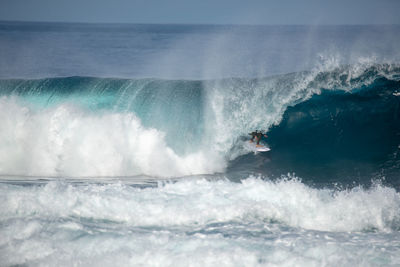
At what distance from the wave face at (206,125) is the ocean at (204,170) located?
41 mm

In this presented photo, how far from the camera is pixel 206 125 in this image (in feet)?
34.4

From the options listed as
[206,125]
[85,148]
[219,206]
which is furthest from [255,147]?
[85,148]

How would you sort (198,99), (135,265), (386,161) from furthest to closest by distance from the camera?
(198,99) → (386,161) → (135,265)

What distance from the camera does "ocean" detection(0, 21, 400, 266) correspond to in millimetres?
4770

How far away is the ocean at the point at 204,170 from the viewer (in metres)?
4.77

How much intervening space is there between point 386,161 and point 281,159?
2.48m

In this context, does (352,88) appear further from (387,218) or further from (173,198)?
(173,198)

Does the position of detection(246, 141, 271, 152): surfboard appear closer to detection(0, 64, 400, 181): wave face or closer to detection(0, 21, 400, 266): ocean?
detection(0, 21, 400, 266): ocean

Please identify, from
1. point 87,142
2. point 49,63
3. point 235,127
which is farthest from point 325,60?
point 49,63

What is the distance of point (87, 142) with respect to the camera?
9922 mm

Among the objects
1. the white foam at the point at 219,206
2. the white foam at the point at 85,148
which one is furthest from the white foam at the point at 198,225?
the white foam at the point at 85,148

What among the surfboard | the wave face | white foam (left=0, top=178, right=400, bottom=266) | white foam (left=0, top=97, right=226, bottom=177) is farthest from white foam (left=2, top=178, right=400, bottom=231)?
the surfboard

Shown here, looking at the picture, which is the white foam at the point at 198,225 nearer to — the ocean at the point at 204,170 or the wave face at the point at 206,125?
the ocean at the point at 204,170

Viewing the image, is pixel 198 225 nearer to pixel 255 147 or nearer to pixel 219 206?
pixel 219 206
